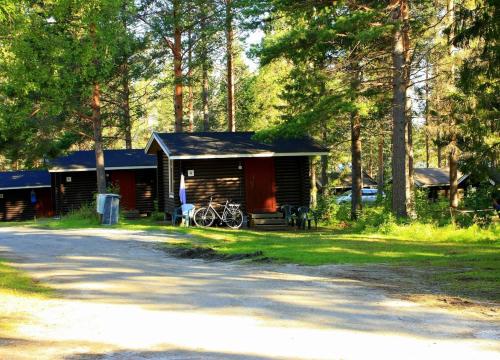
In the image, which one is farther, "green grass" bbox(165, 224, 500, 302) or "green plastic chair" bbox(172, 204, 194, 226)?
"green plastic chair" bbox(172, 204, 194, 226)

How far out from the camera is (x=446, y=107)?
95.0ft

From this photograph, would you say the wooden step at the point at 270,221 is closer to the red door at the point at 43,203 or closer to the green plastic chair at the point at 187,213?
the green plastic chair at the point at 187,213

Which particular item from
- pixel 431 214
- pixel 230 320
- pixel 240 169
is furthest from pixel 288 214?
pixel 230 320

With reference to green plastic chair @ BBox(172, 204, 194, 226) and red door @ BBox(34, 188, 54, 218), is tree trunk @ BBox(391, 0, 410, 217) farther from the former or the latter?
red door @ BBox(34, 188, 54, 218)

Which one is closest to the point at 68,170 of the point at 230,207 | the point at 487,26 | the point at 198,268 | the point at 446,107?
the point at 230,207

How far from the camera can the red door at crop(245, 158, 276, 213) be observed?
26.3 metres

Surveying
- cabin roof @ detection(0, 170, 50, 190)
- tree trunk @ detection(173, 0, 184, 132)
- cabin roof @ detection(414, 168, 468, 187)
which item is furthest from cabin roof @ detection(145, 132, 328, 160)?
cabin roof @ detection(414, 168, 468, 187)

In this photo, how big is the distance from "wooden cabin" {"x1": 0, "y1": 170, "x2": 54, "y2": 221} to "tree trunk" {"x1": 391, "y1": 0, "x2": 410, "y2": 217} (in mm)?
26506

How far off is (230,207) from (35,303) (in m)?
16.4

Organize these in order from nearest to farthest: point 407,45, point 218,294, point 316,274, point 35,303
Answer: point 35,303 → point 218,294 → point 316,274 → point 407,45

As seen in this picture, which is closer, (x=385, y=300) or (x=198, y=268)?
(x=385, y=300)

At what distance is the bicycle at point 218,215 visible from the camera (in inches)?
970

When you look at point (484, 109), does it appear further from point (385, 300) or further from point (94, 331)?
point (94, 331)

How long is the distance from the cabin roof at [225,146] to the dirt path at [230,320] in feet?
41.9
